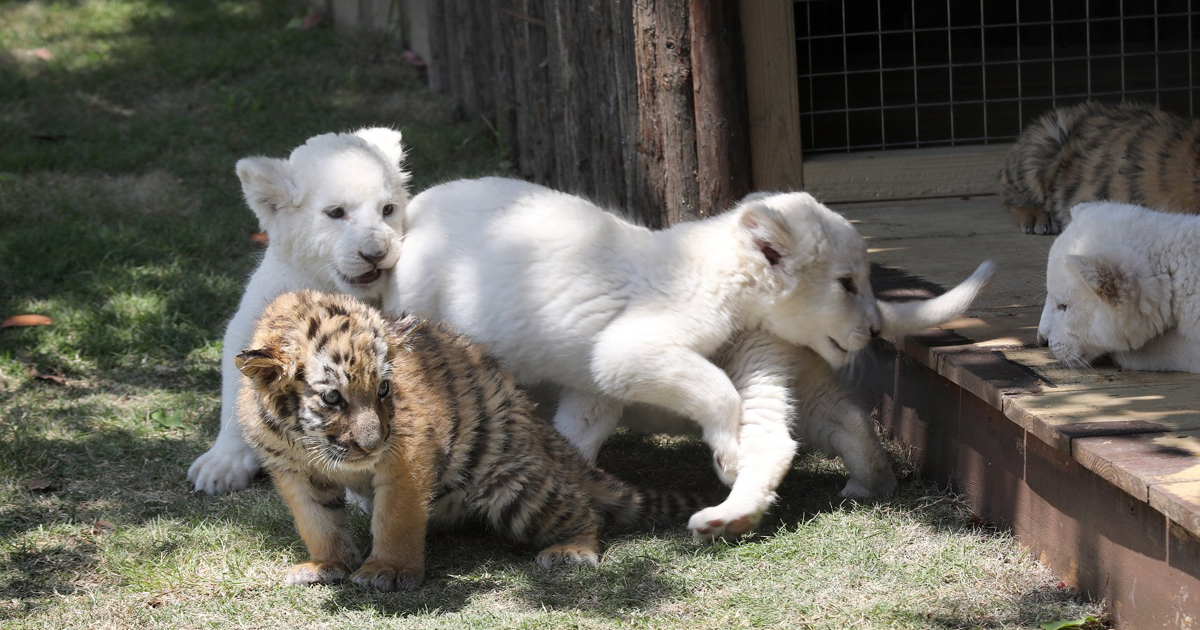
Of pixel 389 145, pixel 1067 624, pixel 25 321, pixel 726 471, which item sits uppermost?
pixel 389 145

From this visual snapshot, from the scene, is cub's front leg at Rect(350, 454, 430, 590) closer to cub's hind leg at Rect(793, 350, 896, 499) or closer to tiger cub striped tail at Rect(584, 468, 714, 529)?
tiger cub striped tail at Rect(584, 468, 714, 529)

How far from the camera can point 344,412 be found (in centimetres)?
388

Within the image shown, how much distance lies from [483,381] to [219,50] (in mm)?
8379

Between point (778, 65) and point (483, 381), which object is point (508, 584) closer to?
point (483, 381)

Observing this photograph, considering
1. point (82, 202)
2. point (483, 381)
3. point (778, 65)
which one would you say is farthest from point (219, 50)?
point (483, 381)

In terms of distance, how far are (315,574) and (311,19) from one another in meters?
9.47

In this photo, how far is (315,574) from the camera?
419 cm

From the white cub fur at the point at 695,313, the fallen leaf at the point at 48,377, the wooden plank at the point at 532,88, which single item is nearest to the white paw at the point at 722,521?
the white cub fur at the point at 695,313

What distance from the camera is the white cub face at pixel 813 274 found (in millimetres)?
4762

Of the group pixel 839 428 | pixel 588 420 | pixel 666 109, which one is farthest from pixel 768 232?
pixel 666 109

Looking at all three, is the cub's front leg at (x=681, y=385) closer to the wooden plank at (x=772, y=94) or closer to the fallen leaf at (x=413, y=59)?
the wooden plank at (x=772, y=94)

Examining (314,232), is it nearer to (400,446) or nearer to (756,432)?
(400,446)

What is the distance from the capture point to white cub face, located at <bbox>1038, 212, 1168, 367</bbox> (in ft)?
14.4

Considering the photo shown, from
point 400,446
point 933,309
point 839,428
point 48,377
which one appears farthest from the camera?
point 48,377
